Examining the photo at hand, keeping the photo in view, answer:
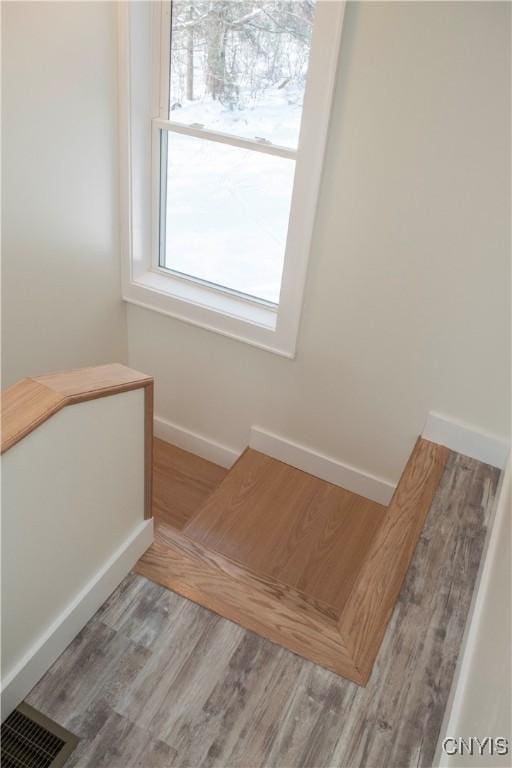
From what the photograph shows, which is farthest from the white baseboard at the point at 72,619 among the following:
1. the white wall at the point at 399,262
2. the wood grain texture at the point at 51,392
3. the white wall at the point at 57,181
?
the white wall at the point at 399,262

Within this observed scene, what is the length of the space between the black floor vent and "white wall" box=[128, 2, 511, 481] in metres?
1.73

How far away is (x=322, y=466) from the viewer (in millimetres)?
3039

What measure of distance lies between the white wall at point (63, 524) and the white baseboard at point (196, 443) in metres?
1.35

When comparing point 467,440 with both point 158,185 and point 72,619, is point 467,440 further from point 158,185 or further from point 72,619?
point 158,185

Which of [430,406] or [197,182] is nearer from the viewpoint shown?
[430,406]

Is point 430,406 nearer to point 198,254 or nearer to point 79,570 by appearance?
point 198,254

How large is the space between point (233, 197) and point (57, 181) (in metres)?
0.74

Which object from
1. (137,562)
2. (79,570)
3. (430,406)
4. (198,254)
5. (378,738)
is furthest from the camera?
(198,254)

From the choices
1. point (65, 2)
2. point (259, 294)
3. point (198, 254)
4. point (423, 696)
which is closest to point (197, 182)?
point (198, 254)

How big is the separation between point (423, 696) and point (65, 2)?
99.2 inches

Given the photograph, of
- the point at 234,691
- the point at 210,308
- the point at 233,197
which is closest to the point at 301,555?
the point at 234,691

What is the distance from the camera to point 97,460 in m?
1.65

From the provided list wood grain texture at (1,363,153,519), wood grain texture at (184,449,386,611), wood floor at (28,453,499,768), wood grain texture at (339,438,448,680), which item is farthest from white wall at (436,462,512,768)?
wood grain texture at (1,363,153,519)

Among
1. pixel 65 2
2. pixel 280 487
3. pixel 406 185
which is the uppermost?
pixel 65 2
